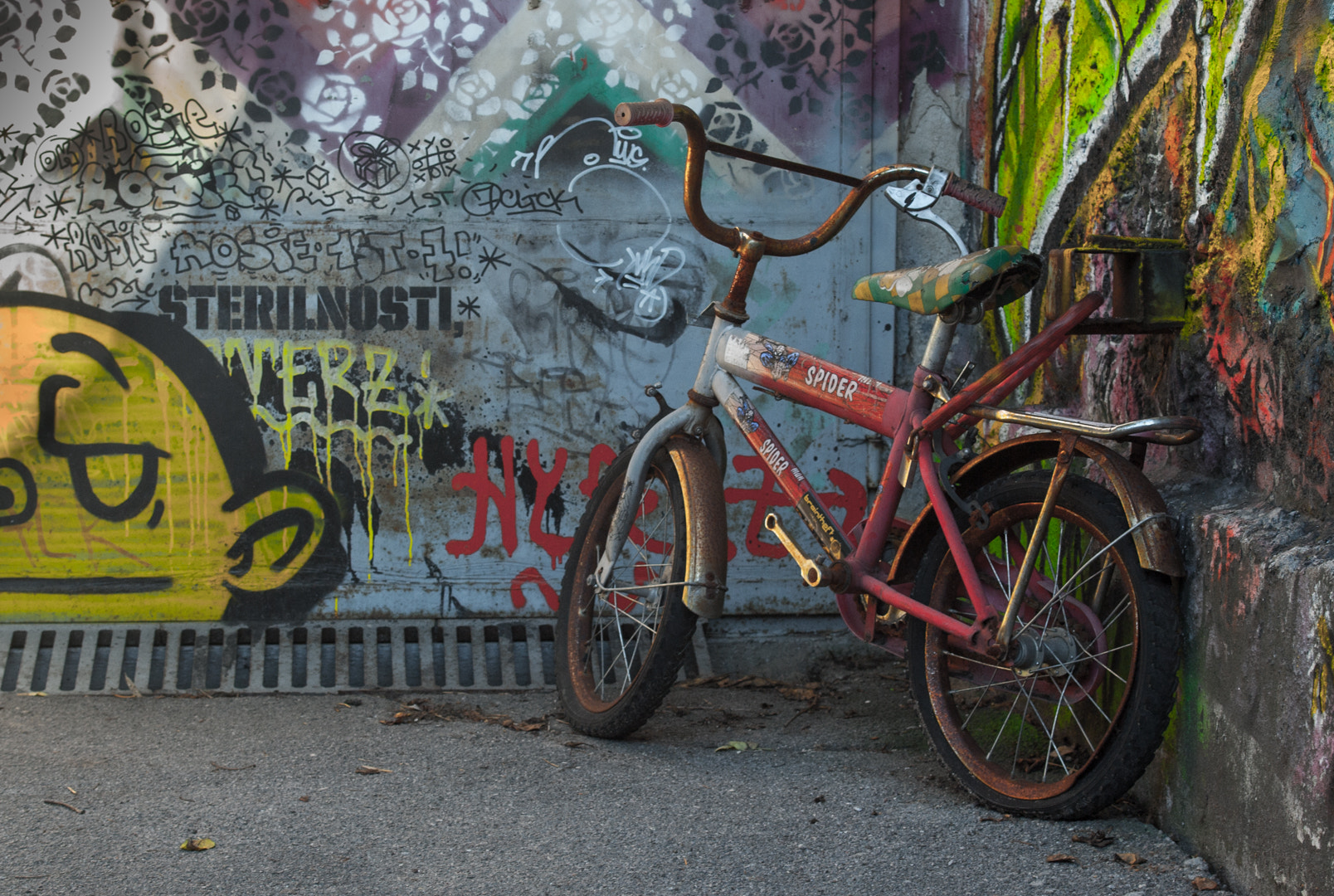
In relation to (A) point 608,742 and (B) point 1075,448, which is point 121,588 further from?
(B) point 1075,448

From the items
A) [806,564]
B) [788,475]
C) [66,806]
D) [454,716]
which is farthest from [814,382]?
[66,806]

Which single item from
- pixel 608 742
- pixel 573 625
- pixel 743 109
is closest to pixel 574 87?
pixel 743 109

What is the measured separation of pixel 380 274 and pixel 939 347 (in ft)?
7.02

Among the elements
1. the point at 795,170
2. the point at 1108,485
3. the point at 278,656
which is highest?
the point at 795,170

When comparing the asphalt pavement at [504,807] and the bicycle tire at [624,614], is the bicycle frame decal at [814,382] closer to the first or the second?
the bicycle tire at [624,614]

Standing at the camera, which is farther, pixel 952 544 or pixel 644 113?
pixel 644 113

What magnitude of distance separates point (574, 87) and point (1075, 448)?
235 cm

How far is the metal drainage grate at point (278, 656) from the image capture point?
3656 mm

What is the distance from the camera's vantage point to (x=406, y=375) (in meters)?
3.98

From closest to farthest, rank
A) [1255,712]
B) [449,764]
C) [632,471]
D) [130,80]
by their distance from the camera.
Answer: [1255,712], [449,764], [632,471], [130,80]

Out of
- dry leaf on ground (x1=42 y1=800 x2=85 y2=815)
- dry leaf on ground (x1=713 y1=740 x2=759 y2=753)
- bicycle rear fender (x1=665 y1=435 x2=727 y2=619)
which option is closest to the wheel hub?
bicycle rear fender (x1=665 y1=435 x2=727 y2=619)

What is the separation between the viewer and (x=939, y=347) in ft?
8.75

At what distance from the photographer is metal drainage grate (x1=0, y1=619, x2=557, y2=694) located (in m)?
3.66

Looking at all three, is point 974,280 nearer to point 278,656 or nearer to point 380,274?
point 380,274
